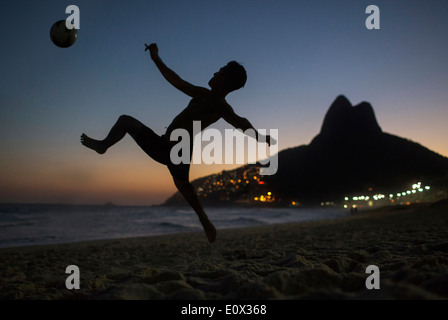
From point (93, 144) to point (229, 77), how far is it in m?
1.50

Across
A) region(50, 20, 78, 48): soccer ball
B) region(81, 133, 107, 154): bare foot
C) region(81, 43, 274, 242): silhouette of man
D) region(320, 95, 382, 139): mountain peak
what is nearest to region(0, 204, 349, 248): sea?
region(50, 20, 78, 48): soccer ball

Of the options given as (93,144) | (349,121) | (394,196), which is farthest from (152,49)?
(349,121)

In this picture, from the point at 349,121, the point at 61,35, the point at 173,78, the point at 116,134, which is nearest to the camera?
the point at 116,134

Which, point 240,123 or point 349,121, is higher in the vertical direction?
point 349,121

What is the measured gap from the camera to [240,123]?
2.77 metres

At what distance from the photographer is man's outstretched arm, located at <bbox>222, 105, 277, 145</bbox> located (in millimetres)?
2770

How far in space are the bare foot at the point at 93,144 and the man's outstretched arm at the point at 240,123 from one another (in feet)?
4.04

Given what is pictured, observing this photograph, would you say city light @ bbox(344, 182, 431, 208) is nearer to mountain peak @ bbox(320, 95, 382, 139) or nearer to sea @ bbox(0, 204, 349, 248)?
sea @ bbox(0, 204, 349, 248)

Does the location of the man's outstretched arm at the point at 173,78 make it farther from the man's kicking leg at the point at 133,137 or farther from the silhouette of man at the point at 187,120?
the man's kicking leg at the point at 133,137

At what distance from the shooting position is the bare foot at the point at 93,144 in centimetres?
273

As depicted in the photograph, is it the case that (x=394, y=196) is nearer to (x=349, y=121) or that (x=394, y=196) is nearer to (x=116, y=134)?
(x=349, y=121)

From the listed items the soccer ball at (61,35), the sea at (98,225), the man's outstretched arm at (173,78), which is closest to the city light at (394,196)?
the sea at (98,225)
